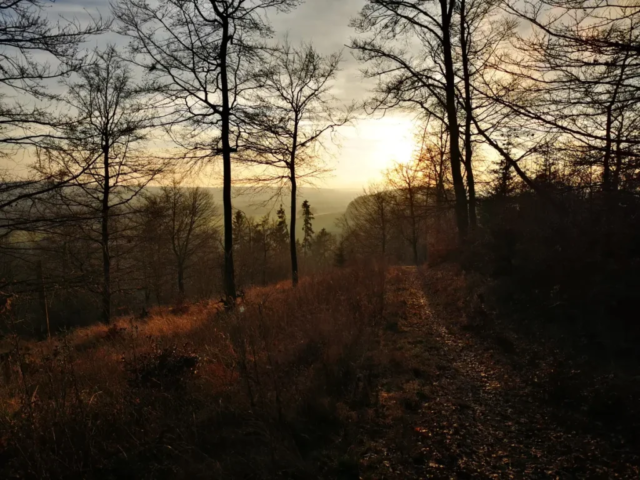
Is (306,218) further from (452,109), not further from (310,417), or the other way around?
(310,417)

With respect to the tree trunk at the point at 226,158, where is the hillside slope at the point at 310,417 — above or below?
below

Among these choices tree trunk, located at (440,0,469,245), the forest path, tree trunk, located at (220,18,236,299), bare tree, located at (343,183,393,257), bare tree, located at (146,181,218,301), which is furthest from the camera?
bare tree, located at (343,183,393,257)

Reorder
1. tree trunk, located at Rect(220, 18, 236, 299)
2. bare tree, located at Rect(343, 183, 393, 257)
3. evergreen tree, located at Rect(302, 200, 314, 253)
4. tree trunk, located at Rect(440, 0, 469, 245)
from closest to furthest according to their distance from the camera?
tree trunk, located at Rect(220, 18, 236, 299) < tree trunk, located at Rect(440, 0, 469, 245) < bare tree, located at Rect(343, 183, 393, 257) < evergreen tree, located at Rect(302, 200, 314, 253)

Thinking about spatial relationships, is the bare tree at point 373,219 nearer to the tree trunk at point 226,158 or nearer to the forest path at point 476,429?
the tree trunk at point 226,158

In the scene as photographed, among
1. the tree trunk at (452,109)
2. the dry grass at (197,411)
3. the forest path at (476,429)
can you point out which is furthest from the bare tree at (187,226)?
the forest path at (476,429)

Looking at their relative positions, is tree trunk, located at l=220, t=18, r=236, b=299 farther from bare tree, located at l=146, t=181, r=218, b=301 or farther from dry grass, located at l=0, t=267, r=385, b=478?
bare tree, located at l=146, t=181, r=218, b=301

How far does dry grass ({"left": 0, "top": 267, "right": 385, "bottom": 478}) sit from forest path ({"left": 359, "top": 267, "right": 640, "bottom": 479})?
0.47m

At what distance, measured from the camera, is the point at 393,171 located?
3412 centimetres

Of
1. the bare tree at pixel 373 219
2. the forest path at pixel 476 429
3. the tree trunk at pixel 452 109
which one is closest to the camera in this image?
the forest path at pixel 476 429

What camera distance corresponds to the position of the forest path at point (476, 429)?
10.8 feet

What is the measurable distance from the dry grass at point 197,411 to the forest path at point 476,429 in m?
0.47

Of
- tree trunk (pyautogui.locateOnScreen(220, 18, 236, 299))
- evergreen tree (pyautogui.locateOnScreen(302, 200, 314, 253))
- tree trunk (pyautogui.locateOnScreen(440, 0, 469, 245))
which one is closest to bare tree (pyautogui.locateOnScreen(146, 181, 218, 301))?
evergreen tree (pyautogui.locateOnScreen(302, 200, 314, 253))

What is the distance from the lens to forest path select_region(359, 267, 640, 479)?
3295mm

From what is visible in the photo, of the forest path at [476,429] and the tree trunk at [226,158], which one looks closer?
the forest path at [476,429]
